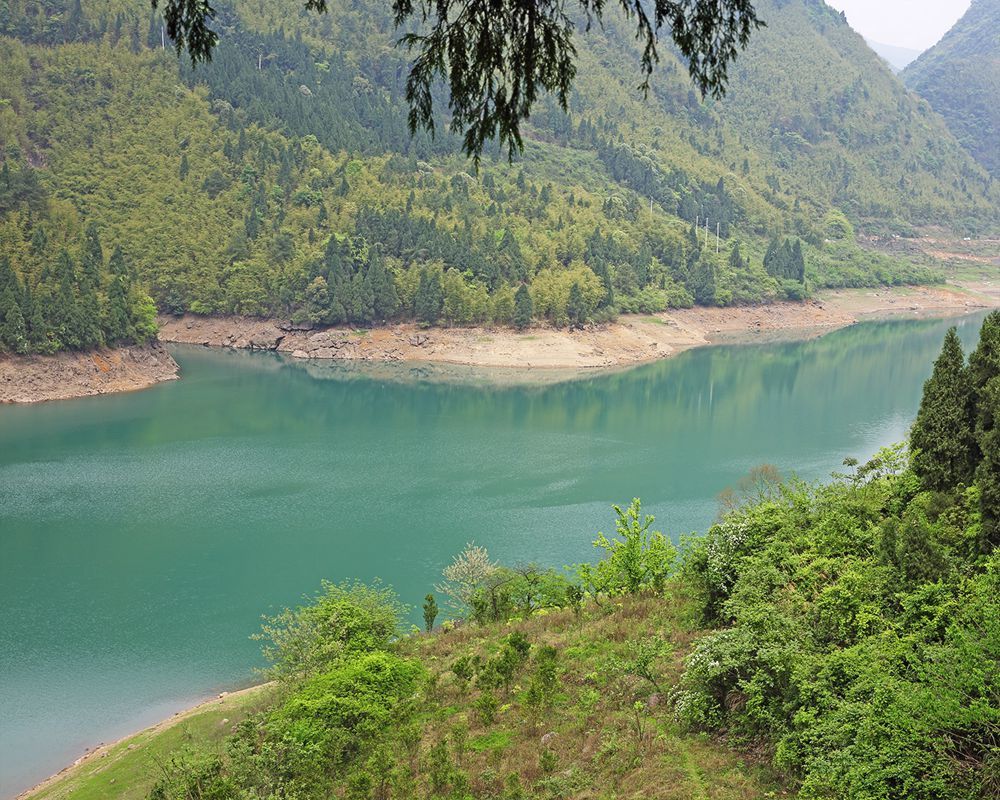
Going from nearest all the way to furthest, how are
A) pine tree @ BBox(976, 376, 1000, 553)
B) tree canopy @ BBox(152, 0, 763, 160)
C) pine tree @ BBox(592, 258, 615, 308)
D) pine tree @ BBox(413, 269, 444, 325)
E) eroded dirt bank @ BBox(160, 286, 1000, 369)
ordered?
1. tree canopy @ BBox(152, 0, 763, 160)
2. pine tree @ BBox(976, 376, 1000, 553)
3. eroded dirt bank @ BBox(160, 286, 1000, 369)
4. pine tree @ BBox(413, 269, 444, 325)
5. pine tree @ BBox(592, 258, 615, 308)

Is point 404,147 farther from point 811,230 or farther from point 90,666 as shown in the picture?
point 90,666

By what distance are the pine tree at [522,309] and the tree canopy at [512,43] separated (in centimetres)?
7817

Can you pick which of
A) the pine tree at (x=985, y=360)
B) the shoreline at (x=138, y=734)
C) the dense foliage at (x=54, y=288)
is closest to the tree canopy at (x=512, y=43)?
the pine tree at (x=985, y=360)

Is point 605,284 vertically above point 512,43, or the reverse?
point 512,43

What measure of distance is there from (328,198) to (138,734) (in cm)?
8260

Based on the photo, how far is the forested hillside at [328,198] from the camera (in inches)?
3423

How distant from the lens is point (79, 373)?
63688 mm

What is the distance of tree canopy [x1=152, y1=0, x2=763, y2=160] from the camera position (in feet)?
20.0

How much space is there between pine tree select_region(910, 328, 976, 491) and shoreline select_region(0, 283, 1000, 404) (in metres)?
59.6

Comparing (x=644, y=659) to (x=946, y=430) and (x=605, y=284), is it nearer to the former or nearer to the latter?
(x=946, y=430)

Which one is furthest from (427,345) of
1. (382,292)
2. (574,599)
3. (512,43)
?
(512,43)

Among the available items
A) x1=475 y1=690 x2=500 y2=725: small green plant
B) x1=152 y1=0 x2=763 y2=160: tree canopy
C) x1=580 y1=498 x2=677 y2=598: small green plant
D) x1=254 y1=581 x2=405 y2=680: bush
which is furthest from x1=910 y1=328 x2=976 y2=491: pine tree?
x1=254 y1=581 x2=405 y2=680: bush

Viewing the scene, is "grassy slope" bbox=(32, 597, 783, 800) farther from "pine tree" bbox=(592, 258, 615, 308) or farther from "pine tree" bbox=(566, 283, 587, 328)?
"pine tree" bbox=(592, 258, 615, 308)

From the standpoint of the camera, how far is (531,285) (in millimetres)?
89562
